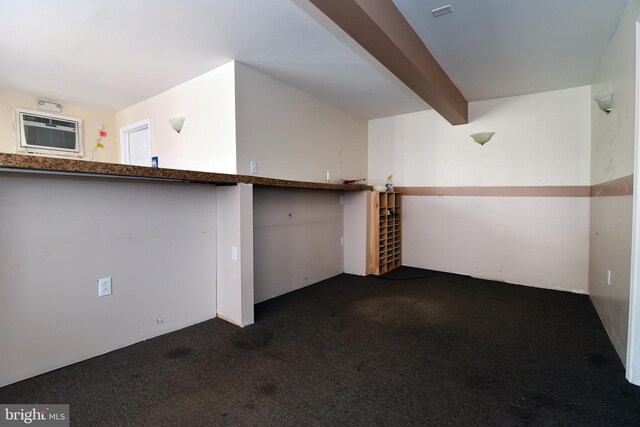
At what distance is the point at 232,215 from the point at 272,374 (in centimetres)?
135

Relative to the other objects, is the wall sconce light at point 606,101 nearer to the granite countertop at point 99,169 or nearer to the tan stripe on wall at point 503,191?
the tan stripe on wall at point 503,191

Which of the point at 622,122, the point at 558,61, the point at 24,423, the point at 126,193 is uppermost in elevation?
the point at 558,61

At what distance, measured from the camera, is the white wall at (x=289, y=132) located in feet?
9.98

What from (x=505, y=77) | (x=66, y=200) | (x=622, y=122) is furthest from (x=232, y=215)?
(x=505, y=77)

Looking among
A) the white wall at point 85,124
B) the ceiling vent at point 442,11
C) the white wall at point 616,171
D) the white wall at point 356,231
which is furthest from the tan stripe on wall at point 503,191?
the white wall at point 85,124

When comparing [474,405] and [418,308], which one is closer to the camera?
[474,405]

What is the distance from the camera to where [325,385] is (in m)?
1.86

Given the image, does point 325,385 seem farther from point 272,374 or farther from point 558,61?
point 558,61

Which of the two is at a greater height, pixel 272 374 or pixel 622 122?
pixel 622 122

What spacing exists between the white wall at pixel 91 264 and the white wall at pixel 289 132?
718 mm

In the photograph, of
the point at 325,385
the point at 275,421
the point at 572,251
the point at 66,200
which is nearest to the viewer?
the point at 275,421

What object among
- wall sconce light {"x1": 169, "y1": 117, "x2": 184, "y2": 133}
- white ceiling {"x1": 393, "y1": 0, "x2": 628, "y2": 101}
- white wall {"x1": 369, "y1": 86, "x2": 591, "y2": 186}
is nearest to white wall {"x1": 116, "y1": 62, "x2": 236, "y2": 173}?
wall sconce light {"x1": 169, "y1": 117, "x2": 184, "y2": 133}

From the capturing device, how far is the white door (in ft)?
13.7

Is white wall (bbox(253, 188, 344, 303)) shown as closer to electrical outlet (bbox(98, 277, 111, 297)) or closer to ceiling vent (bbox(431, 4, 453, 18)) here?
electrical outlet (bbox(98, 277, 111, 297))
